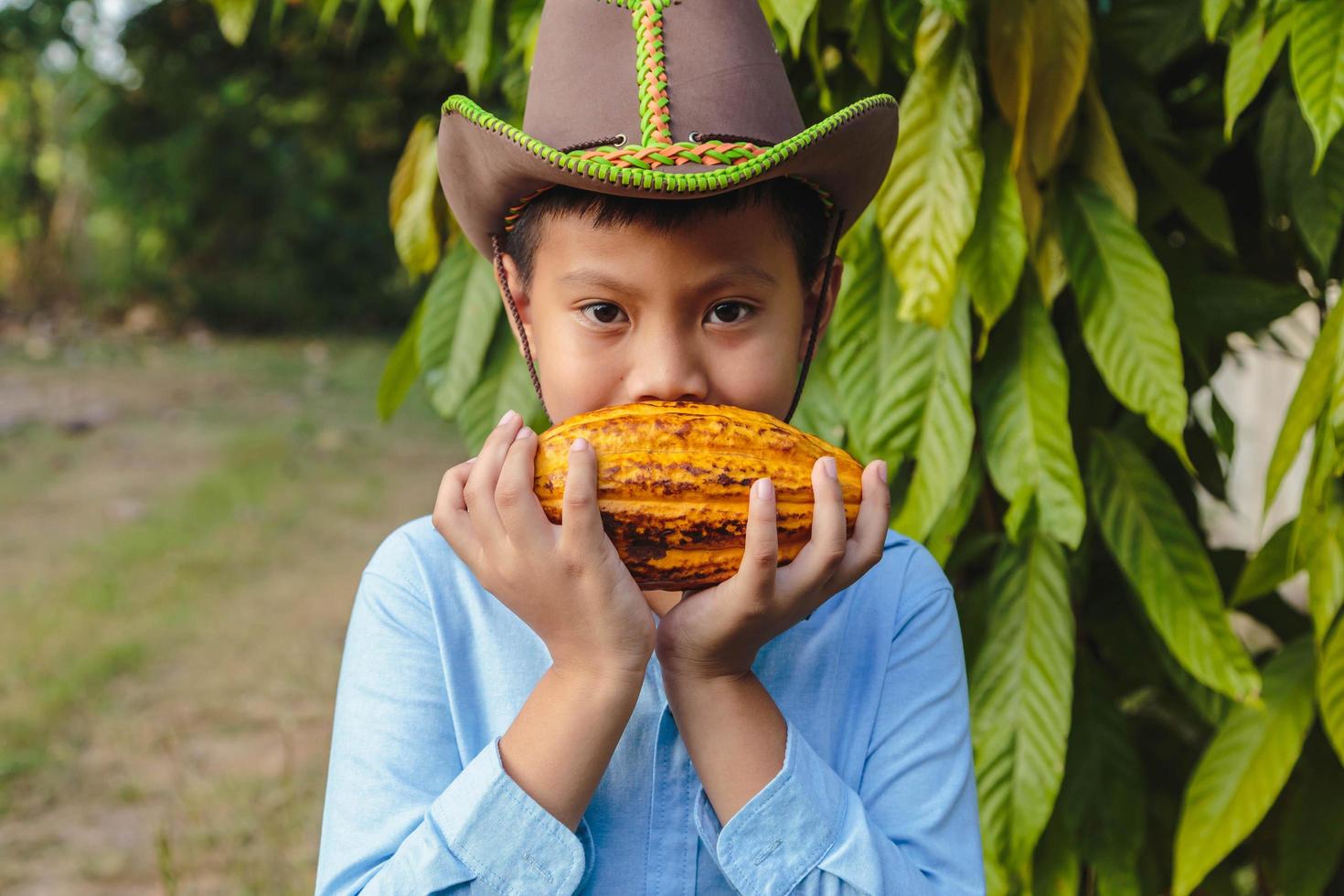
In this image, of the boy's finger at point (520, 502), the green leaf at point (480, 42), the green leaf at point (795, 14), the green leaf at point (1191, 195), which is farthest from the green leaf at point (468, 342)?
the green leaf at point (1191, 195)

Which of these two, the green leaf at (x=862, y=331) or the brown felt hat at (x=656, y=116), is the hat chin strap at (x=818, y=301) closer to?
the brown felt hat at (x=656, y=116)

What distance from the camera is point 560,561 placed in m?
1.08

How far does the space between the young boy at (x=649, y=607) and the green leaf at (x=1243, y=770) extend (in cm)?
76

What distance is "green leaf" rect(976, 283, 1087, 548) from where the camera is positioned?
1706 millimetres

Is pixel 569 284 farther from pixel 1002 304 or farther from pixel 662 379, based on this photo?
pixel 1002 304

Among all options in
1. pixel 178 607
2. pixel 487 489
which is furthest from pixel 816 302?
pixel 178 607

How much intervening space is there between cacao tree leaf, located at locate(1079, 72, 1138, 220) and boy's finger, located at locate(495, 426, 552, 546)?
1.05 metres

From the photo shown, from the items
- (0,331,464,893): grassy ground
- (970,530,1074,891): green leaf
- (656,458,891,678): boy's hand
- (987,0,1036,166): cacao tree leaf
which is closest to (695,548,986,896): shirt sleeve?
(656,458,891,678): boy's hand

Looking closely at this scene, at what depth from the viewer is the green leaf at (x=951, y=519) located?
6.08 ft

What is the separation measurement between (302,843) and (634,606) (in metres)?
2.50

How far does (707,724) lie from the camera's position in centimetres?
114

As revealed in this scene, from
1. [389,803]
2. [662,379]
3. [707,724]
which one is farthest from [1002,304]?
[389,803]

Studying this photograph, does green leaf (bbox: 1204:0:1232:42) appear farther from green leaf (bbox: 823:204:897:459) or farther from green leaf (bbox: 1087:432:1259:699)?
green leaf (bbox: 1087:432:1259:699)

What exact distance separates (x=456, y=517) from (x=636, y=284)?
0.29 metres
